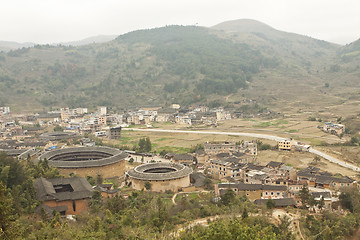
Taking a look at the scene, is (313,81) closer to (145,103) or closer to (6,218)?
(145,103)

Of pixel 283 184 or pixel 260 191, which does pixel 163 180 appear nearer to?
pixel 260 191

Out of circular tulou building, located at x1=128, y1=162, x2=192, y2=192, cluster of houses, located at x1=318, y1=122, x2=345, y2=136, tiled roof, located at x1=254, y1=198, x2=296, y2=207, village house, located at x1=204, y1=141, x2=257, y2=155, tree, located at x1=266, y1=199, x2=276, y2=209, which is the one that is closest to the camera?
tree, located at x1=266, y1=199, x2=276, y2=209

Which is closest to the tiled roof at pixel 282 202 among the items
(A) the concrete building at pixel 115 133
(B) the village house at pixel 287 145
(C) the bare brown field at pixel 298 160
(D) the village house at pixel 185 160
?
(C) the bare brown field at pixel 298 160

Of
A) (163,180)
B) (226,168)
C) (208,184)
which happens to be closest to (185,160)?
(226,168)

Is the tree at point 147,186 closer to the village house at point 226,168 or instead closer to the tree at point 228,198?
the village house at point 226,168

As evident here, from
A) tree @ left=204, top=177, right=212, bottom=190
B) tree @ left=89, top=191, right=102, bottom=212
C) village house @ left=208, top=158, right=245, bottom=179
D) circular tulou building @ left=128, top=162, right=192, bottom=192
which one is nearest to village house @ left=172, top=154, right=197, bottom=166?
village house @ left=208, top=158, right=245, bottom=179

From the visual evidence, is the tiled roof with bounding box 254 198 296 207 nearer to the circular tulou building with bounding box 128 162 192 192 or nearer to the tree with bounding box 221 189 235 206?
the tree with bounding box 221 189 235 206
